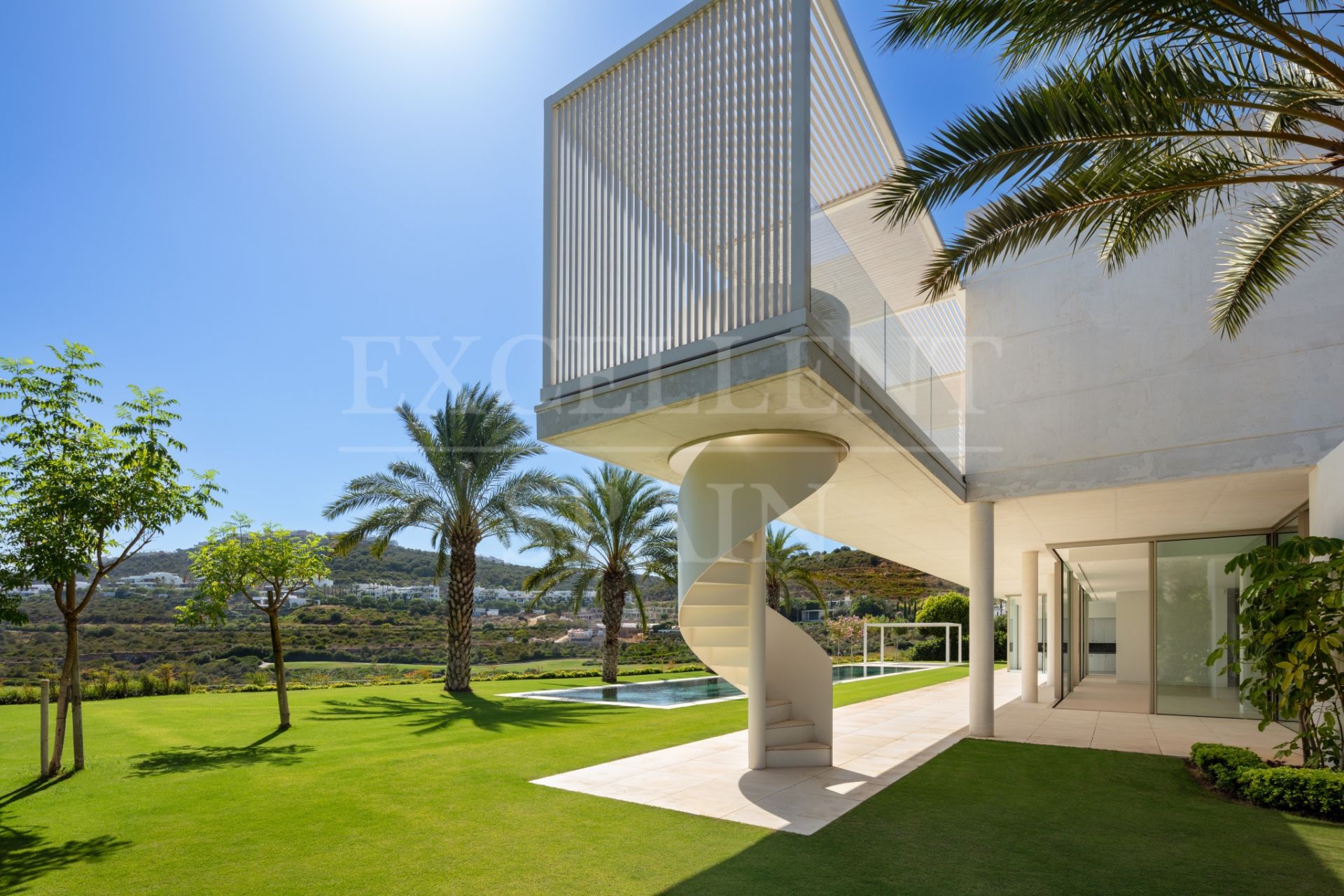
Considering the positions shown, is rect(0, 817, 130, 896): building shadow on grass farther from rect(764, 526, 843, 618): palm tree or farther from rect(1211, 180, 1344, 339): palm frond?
rect(764, 526, 843, 618): palm tree

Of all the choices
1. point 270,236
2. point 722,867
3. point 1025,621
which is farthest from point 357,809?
point 270,236

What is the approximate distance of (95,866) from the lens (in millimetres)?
5168

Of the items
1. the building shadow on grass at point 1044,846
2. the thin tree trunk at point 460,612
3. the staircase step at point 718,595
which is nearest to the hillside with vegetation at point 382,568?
the thin tree trunk at point 460,612

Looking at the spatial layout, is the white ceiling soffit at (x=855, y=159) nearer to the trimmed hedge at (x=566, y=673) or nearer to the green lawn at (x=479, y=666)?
the trimmed hedge at (x=566, y=673)

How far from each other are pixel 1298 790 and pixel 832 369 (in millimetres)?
5477

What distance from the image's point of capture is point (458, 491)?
18484 millimetres

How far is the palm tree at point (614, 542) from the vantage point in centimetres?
2153

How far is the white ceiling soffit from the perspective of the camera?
7473mm

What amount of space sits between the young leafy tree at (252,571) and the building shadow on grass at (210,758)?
1.58 metres

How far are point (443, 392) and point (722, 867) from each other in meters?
15.3

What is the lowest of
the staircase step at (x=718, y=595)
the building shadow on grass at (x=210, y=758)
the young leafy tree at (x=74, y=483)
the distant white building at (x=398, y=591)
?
the building shadow on grass at (x=210, y=758)

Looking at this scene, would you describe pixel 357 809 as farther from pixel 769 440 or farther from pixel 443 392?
pixel 443 392

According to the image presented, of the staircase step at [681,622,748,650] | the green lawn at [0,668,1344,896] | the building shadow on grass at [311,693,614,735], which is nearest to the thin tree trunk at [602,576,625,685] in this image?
the building shadow on grass at [311,693,614,735]

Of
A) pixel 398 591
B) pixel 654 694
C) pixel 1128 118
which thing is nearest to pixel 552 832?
pixel 1128 118
